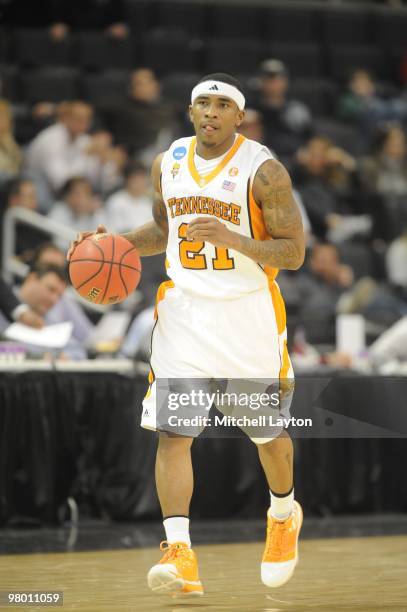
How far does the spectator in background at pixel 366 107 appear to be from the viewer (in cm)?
1380

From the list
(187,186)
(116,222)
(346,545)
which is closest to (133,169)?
(116,222)

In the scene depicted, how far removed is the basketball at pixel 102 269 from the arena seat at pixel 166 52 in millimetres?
8740

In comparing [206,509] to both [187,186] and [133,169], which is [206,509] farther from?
A: [133,169]

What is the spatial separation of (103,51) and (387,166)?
10.7ft

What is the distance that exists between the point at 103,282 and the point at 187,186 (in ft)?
1.69

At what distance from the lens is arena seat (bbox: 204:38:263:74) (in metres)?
13.7

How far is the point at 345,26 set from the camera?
14.7 metres

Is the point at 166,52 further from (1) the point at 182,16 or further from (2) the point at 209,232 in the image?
(2) the point at 209,232

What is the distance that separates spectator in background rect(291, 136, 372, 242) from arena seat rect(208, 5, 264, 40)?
7.17 feet

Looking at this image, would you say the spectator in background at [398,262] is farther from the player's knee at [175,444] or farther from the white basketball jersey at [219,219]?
the player's knee at [175,444]

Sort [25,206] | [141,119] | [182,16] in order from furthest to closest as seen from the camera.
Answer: [182,16]
[141,119]
[25,206]

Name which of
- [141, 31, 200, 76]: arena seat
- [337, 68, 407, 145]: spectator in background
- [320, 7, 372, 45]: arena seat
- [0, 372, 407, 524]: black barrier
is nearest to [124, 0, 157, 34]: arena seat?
[141, 31, 200, 76]: arena seat

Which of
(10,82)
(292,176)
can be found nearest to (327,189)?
(292,176)

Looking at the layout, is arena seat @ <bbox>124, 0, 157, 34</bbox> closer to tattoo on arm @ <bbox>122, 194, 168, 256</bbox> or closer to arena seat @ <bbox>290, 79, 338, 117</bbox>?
arena seat @ <bbox>290, 79, 338, 117</bbox>
